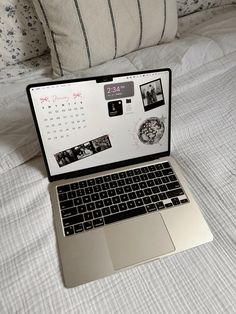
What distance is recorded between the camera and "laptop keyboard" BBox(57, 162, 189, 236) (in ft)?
2.04

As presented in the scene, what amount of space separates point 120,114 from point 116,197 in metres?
0.19

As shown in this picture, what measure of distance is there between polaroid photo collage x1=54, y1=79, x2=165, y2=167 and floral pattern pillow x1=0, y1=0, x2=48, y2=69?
53cm

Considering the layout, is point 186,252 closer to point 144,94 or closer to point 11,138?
point 144,94

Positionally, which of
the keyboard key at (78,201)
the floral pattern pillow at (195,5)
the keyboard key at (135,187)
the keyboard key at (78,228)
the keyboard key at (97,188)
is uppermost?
the floral pattern pillow at (195,5)

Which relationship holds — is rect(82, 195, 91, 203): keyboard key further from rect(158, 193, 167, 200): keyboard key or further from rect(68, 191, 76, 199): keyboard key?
rect(158, 193, 167, 200): keyboard key

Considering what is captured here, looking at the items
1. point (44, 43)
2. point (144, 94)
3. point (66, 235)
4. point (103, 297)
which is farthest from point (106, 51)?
point (103, 297)

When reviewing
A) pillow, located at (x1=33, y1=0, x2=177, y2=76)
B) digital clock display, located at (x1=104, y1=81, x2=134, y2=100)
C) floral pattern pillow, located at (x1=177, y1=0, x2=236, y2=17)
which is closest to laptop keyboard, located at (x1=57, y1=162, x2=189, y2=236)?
digital clock display, located at (x1=104, y1=81, x2=134, y2=100)

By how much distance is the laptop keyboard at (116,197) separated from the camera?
62 cm

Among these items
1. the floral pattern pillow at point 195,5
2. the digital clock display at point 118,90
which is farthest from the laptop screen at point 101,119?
the floral pattern pillow at point 195,5

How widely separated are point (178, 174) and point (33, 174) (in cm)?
36

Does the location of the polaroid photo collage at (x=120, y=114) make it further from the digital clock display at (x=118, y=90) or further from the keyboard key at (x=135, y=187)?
the keyboard key at (x=135, y=187)

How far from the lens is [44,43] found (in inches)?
40.8

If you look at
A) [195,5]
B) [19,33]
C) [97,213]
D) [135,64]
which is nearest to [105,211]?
[97,213]

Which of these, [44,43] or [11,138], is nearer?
[11,138]
